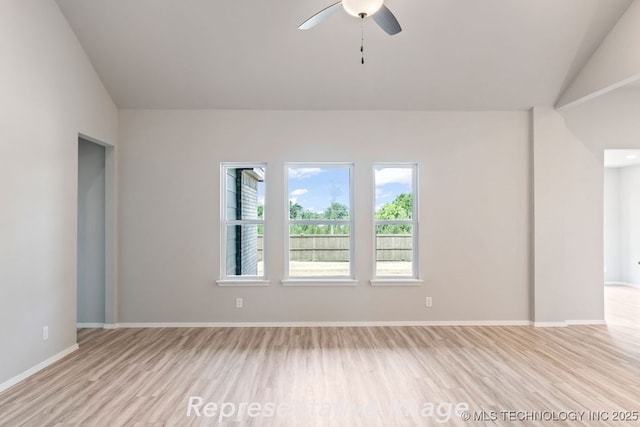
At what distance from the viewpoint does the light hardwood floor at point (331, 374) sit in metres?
2.52

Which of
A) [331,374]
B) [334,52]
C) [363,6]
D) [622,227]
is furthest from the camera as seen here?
[622,227]

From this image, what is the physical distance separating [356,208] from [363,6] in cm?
258

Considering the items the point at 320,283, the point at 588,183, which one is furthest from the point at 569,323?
the point at 320,283

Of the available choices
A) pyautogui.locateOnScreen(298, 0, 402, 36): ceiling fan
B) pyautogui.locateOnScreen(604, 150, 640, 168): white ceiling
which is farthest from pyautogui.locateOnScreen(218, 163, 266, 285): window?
pyautogui.locateOnScreen(604, 150, 640, 168): white ceiling

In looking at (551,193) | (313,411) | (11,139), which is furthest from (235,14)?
(551,193)

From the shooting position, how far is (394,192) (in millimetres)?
4789

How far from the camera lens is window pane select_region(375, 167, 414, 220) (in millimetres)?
4773

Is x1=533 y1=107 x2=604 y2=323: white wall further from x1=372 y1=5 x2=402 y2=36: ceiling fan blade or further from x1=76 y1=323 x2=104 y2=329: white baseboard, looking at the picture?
x1=76 y1=323 x2=104 y2=329: white baseboard

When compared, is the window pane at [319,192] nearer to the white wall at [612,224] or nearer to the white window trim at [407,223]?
the white window trim at [407,223]

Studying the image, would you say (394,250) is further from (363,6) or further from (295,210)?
(363,6)

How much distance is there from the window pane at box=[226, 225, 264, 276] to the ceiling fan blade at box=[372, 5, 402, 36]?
295 cm

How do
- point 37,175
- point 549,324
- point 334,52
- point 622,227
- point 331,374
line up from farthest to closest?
point 622,227 < point 549,324 < point 334,52 < point 37,175 < point 331,374

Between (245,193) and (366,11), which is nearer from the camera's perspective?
(366,11)

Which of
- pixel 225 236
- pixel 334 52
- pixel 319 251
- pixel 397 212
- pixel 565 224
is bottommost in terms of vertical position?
pixel 319 251
